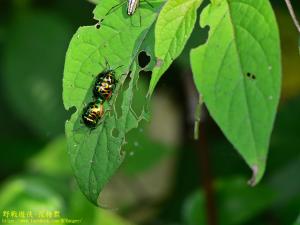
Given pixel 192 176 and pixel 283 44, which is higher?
pixel 283 44

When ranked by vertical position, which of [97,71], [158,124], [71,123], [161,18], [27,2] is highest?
[161,18]

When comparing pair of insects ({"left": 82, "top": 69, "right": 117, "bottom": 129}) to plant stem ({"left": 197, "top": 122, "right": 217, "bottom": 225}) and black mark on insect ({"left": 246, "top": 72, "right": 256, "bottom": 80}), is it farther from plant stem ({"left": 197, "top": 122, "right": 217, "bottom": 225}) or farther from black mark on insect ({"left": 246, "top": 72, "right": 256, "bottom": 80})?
plant stem ({"left": 197, "top": 122, "right": 217, "bottom": 225})

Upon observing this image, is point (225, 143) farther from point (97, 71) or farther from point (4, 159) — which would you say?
point (97, 71)

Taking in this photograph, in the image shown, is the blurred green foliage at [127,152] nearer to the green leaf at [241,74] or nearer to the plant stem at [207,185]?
the plant stem at [207,185]

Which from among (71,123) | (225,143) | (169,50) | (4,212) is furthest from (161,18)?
(225,143)

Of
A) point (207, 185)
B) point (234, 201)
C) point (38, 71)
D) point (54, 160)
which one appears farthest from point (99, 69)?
point (38, 71)

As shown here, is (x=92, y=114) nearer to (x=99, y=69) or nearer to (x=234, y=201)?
(x=99, y=69)

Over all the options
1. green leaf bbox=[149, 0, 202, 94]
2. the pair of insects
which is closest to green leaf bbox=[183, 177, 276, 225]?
the pair of insects

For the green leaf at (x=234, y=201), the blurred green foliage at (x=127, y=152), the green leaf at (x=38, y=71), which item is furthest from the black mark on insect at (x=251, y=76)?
the green leaf at (x=38, y=71)
